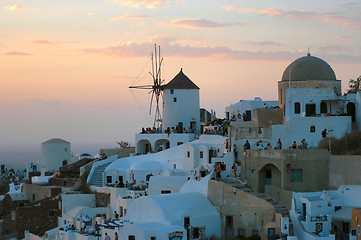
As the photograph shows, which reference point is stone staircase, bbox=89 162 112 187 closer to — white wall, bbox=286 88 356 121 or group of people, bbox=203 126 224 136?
group of people, bbox=203 126 224 136

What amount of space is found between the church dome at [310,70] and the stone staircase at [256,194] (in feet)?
26.7

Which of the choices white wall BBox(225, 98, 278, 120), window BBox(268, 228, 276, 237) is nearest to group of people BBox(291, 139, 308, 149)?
window BBox(268, 228, 276, 237)

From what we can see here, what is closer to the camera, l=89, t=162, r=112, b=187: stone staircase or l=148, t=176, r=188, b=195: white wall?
l=148, t=176, r=188, b=195: white wall

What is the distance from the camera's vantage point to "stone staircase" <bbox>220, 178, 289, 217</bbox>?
1423 inches

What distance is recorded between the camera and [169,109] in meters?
53.4

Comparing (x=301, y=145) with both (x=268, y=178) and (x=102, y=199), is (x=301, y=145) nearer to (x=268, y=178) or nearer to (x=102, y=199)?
(x=268, y=178)

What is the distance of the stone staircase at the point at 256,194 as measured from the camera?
36.2 m

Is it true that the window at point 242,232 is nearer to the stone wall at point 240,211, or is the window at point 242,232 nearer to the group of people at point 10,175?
the stone wall at point 240,211

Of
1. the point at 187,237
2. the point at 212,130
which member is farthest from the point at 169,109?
the point at 187,237

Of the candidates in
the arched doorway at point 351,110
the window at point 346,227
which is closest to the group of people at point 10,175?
the arched doorway at point 351,110

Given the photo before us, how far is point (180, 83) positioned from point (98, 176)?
8.95 metres

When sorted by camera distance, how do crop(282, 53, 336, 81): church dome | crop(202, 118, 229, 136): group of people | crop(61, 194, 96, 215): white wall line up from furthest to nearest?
crop(202, 118, 229, 136): group of people
crop(61, 194, 96, 215): white wall
crop(282, 53, 336, 81): church dome

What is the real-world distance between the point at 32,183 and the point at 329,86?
2089 centimetres

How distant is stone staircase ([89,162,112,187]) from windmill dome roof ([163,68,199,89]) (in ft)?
23.5
